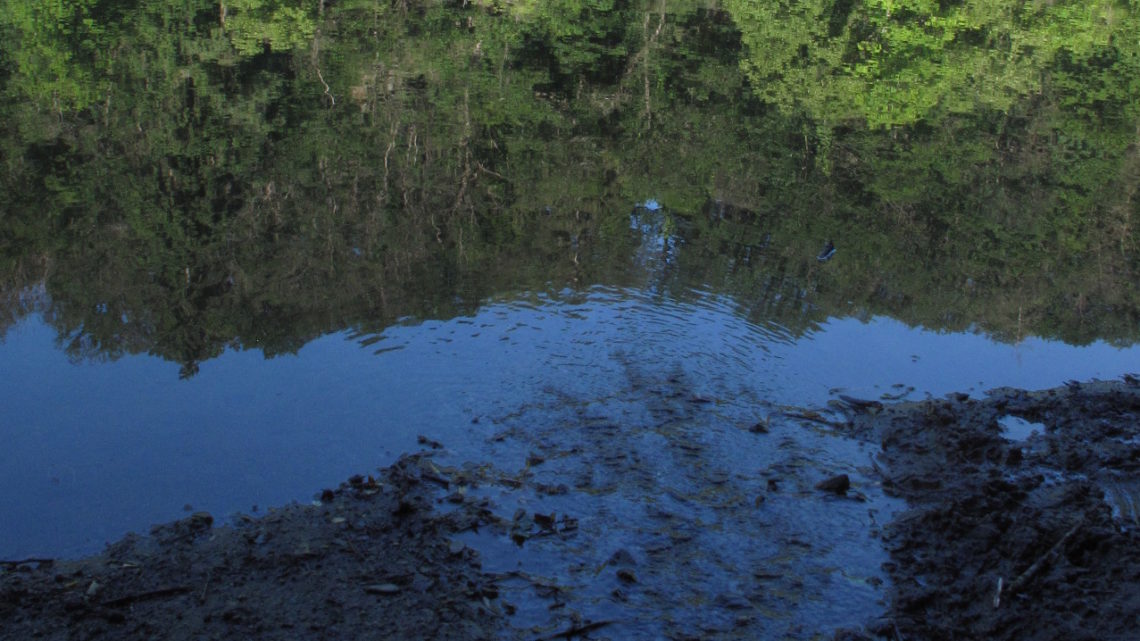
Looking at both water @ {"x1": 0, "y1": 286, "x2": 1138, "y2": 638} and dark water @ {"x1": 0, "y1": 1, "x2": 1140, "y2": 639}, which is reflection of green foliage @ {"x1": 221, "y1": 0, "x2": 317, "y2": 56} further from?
water @ {"x1": 0, "y1": 286, "x2": 1138, "y2": 638}

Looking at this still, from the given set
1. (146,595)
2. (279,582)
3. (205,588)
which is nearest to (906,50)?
(279,582)

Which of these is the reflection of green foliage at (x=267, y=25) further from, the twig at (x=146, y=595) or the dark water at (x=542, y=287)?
the twig at (x=146, y=595)

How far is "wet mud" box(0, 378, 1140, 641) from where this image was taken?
14.5 ft

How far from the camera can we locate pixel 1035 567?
16.0 ft

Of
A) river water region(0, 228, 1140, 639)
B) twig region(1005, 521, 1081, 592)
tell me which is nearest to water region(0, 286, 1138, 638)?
river water region(0, 228, 1140, 639)

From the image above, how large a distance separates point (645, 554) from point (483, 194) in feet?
21.4

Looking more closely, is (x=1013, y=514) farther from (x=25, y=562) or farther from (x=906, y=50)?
(x=906, y=50)

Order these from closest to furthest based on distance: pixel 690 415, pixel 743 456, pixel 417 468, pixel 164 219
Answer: pixel 417 468
pixel 743 456
pixel 690 415
pixel 164 219

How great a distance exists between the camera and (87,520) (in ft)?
17.4

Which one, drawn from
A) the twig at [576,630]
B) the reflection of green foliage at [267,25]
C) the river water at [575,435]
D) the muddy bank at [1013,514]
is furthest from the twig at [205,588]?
the reflection of green foliage at [267,25]

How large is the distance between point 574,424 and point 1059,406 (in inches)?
144

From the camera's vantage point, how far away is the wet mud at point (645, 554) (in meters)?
4.41

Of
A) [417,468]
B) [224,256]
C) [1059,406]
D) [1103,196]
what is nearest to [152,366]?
[224,256]

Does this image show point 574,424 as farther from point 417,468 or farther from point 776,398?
point 776,398
